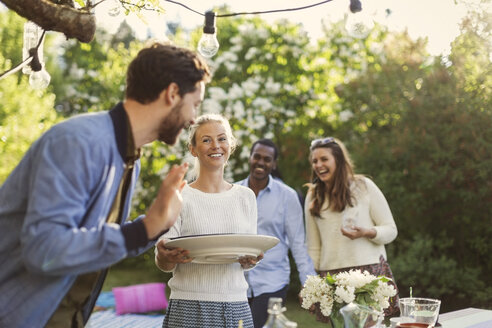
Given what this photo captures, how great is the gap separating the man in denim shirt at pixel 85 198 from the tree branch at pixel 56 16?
0.81 m

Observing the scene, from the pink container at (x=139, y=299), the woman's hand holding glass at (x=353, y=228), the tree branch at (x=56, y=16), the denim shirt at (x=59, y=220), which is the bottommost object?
the pink container at (x=139, y=299)

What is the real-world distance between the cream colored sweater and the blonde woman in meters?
1.31

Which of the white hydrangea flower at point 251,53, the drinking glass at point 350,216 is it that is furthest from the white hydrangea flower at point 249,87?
the drinking glass at point 350,216

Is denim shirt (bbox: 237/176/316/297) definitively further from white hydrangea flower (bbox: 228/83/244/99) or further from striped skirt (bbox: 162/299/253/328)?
white hydrangea flower (bbox: 228/83/244/99)

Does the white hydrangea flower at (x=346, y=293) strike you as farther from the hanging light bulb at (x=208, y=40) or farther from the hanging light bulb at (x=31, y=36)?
the hanging light bulb at (x=31, y=36)

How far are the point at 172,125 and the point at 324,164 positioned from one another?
2540 mm

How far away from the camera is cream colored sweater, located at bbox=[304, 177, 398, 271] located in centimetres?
402

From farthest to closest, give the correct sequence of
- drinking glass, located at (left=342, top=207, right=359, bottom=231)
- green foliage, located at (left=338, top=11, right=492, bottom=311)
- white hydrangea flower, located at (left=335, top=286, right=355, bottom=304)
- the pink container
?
the pink container → green foliage, located at (left=338, top=11, right=492, bottom=311) → drinking glass, located at (left=342, top=207, right=359, bottom=231) → white hydrangea flower, located at (left=335, top=286, right=355, bottom=304)

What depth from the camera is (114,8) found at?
334 cm

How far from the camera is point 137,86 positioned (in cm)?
179

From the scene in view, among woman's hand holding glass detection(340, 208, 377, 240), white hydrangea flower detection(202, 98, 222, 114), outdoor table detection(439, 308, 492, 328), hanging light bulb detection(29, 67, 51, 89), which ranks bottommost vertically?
outdoor table detection(439, 308, 492, 328)

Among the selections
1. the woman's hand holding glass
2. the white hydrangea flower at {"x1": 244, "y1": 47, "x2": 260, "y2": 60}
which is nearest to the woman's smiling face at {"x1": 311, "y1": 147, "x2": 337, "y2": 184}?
the woman's hand holding glass

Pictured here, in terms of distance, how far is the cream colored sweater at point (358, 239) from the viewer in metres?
4.02

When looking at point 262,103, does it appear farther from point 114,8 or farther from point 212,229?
point 212,229
